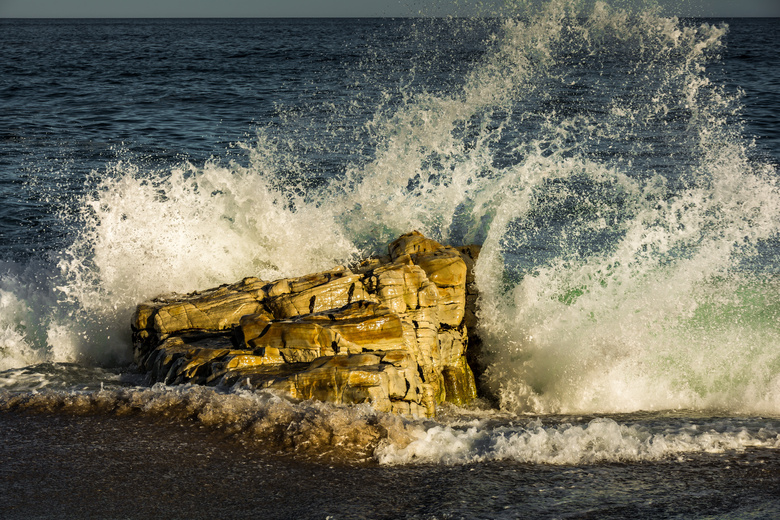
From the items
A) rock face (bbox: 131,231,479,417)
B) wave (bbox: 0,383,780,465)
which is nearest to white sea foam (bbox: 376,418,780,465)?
wave (bbox: 0,383,780,465)

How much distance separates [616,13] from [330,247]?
1941cm

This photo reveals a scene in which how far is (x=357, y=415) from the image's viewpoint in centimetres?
431

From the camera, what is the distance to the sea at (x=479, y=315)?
11.9 ft

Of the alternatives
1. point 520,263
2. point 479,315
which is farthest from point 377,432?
point 520,263

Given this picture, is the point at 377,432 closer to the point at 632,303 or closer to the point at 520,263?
the point at 632,303

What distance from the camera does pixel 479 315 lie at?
22.2 feet

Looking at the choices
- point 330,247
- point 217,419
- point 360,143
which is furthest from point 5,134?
point 217,419

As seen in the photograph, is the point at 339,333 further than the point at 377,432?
Yes

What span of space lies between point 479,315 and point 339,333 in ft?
6.89

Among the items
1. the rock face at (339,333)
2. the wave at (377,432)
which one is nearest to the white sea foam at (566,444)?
the wave at (377,432)

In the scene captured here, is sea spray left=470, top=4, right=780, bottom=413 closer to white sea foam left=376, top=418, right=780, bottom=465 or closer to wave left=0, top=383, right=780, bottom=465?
wave left=0, top=383, right=780, bottom=465

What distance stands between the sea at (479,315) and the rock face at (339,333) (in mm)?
244

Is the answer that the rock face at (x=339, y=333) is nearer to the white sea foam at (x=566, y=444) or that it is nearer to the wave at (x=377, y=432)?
the wave at (x=377, y=432)

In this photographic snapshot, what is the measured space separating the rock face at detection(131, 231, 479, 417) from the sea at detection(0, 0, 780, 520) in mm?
244
